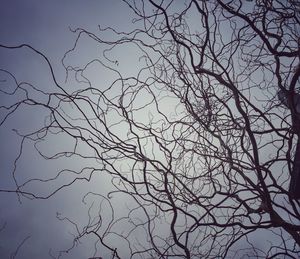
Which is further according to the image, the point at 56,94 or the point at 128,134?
the point at 128,134

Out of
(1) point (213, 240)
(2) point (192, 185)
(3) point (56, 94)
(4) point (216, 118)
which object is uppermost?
(4) point (216, 118)

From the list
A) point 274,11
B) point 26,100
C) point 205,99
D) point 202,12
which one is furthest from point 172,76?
point 26,100

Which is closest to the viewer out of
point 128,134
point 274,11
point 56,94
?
point 56,94

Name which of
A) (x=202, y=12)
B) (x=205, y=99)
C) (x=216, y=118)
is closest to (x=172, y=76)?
(x=205, y=99)

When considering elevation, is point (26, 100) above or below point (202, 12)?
below

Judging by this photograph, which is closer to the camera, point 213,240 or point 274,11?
point 274,11

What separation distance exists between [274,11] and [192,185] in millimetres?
2194

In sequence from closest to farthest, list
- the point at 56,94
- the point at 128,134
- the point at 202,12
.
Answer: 1. the point at 56,94
2. the point at 202,12
3. the point at 128,134

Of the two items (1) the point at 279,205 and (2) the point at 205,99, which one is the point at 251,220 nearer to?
(1) the point at 279,205

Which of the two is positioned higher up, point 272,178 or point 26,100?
point 272,178

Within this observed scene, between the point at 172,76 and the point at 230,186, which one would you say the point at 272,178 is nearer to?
the point at 230,186

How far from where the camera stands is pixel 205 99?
3803 mm

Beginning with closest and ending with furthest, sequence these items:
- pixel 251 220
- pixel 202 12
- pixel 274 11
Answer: pixel 202 12, pixel 274 11, pixel 251 220

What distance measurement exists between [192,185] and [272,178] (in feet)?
3.17
